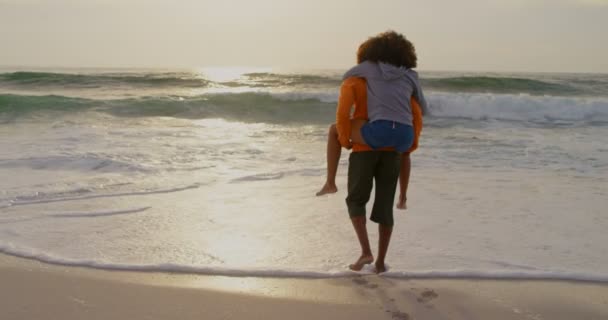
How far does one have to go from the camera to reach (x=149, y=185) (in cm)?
612

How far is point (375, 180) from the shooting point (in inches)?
135

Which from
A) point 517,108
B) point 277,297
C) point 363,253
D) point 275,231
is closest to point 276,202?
point 275,231

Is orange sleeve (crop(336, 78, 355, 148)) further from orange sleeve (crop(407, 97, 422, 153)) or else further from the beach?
the beach

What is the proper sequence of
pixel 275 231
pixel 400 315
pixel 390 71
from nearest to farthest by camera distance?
pixel 400 315 → pixel 390 71 → pixel 275 231

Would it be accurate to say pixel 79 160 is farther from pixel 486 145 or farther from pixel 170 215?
pixel 486 145

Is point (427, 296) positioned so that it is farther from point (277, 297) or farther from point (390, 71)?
point (390, 71)

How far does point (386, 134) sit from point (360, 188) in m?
0.38

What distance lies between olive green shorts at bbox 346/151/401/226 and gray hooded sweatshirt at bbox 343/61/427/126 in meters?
0.24

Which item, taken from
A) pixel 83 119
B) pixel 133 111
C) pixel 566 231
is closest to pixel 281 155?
pixel 566 231

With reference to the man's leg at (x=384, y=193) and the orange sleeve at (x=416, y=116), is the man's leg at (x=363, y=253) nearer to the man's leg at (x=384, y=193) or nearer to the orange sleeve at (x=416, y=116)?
the man's leg at (x=384, y=193)

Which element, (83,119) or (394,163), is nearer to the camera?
(394,163)

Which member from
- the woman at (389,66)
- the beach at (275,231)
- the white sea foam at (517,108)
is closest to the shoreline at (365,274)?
the beach at (275,231)

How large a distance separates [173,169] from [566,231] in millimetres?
4293

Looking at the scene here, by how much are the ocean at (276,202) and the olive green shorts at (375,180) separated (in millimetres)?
409
